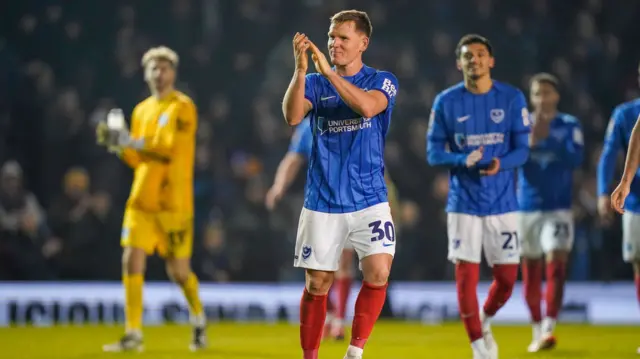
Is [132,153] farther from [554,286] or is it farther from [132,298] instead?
[554,286]

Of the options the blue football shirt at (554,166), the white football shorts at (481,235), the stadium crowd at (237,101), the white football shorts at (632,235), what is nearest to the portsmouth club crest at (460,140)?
the white football shorts at (481,235)

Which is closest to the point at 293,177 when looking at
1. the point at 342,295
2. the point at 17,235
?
the point at 342,295

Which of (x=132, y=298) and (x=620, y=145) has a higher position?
(x=620, y=145)

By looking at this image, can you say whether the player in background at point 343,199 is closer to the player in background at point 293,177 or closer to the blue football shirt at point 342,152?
the blue football shirt at point 342,152

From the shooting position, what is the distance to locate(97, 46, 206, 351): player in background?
8477mm

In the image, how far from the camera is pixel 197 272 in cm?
1302

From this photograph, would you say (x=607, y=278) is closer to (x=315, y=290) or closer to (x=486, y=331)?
(x=486, y=331)

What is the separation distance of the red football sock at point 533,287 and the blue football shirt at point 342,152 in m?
3.16

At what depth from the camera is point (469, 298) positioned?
7020 millimetres

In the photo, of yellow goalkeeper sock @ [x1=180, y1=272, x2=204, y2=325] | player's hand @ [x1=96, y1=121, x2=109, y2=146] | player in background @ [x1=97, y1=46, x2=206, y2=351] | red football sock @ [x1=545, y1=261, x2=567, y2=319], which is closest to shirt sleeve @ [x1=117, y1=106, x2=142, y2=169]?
player in background @ [x1=97, y1=46, x2=206, y2=351]

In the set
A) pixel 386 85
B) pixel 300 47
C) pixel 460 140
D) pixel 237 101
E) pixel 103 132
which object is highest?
pixel 237 101

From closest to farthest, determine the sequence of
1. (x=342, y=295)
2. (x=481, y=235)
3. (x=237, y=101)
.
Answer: (x=481, y=235)
(x=342, y=295)
(x=237, y=101)

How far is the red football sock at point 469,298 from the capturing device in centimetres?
695

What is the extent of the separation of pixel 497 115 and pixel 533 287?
2.09 meters
